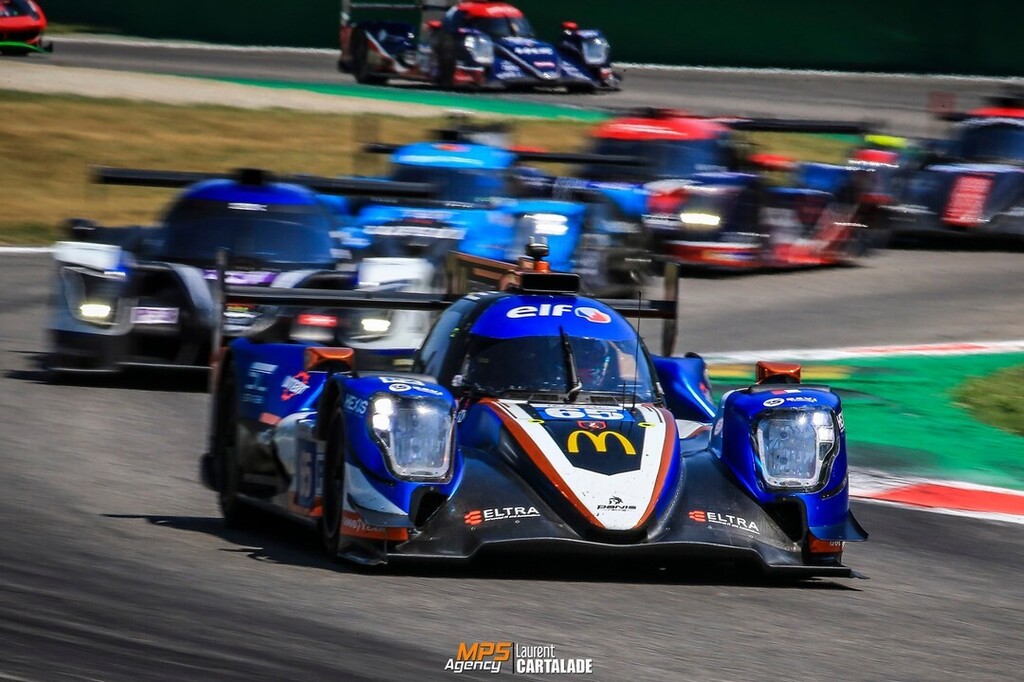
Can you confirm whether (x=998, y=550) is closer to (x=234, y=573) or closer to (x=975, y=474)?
(x=975, y=474)

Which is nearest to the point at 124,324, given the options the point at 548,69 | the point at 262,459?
the point at 262,459

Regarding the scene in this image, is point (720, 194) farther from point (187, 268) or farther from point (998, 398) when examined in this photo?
point (187, 268)

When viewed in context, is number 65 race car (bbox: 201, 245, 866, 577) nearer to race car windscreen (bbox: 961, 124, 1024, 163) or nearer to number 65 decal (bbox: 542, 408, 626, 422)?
number 65 decal (bbox: 542, 408, 626, 422)

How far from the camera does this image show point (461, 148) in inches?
717

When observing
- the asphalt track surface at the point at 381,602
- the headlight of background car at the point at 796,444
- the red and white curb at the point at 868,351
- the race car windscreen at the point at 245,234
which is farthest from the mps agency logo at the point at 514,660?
the red and white curb at the point at 868,351

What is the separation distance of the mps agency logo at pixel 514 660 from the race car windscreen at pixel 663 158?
13.7 meters

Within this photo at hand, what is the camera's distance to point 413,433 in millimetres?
7078

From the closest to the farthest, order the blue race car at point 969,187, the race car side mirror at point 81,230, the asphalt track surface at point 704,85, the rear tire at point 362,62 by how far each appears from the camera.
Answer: the race car side mirror at point 81,230, the blue race car at point 969,187, the asphalt track surface at point 704,85, the rear tire at point 362,62

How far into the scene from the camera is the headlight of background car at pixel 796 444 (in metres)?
7.48

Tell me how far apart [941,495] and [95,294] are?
18.8 feet

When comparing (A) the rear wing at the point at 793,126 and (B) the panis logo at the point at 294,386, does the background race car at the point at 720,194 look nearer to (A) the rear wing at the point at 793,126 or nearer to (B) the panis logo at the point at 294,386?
(A) the rear wing at the point at 793,126

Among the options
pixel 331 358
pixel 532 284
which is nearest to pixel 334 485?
pixel 331 358

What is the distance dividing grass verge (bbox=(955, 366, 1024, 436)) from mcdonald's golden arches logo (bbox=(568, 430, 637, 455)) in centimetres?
562

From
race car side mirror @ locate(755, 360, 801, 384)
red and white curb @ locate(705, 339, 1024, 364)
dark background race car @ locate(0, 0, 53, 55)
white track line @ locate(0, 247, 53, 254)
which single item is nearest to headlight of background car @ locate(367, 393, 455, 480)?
race car side mirror @ locate(755, 360, 801, 384)
